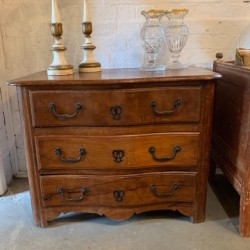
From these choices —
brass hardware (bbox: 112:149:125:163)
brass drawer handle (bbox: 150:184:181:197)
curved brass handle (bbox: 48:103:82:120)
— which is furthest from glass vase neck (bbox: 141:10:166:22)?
brass drawer handle (bbox: 150:184:181:197)

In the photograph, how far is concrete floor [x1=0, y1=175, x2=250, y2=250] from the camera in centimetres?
124

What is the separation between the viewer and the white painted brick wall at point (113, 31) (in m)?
1.62

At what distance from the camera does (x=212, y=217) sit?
143 centimetres

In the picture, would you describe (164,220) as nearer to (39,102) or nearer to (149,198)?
(149,198)

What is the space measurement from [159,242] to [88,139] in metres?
0.60

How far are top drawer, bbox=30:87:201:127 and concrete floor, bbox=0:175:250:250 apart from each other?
57 cm

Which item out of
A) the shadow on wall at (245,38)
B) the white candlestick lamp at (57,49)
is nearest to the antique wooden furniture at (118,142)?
the white candlestick lamp at (57,49)

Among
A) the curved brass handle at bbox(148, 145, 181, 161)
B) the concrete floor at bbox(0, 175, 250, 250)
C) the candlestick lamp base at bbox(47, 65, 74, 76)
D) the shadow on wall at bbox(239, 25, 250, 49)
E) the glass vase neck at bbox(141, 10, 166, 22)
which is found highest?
the glass vase neck at bbox(141, 10, 166, 22)

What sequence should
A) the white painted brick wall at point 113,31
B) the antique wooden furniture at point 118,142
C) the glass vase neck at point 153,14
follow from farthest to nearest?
1. the white painted brick wall at point 113,31
2. the glass vase neck at point 153,14
3. the antique wooden furniture at point 118,142

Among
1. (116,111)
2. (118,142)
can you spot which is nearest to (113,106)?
(116,111)

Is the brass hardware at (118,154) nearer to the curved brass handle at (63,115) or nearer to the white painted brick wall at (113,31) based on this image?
the curved brass handle at (63,115)

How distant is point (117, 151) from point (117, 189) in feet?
0.67

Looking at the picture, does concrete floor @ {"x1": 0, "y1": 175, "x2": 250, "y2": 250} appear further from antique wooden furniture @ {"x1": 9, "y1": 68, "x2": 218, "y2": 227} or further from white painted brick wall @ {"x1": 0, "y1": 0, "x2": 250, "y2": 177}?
white painted brick wall @ {"x1": 0, "y1": 0, "x2": 250, "y2": 177}

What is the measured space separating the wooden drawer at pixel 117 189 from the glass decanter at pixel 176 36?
2.20 ft
